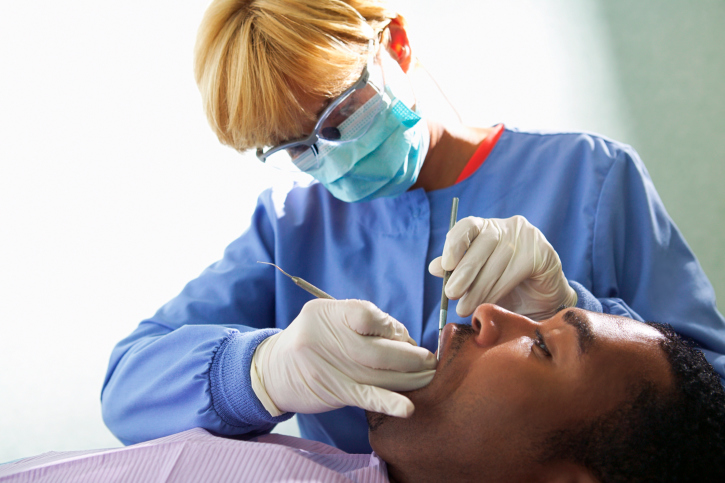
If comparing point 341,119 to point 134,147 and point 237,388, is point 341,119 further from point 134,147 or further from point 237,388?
point 134,147

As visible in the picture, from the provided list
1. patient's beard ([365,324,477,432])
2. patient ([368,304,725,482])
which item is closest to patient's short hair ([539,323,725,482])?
patient ([368,304,725,482])

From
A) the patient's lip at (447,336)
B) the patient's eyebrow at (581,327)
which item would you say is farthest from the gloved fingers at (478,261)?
the patient's eyebrow at (581,327)

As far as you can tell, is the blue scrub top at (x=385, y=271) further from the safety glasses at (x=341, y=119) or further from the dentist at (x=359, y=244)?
the safety glasses at (x=341, y=119)

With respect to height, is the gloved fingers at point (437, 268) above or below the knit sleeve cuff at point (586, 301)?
above

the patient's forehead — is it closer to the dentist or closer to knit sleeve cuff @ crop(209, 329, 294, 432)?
the dentist

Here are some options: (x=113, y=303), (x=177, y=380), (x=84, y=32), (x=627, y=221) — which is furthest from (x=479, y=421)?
(x=84, y=32)

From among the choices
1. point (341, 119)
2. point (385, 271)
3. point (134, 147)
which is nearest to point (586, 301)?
point (385, 271)

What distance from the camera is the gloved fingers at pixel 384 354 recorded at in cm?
96

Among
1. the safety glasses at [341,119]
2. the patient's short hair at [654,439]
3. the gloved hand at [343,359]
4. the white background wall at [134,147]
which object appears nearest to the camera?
the patient's short hair at [654,439]

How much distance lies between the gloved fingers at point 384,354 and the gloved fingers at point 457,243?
273mm

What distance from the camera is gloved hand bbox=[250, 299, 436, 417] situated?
0.96 m

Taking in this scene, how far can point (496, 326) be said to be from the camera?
1011 mm

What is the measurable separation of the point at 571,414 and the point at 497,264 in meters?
0.40

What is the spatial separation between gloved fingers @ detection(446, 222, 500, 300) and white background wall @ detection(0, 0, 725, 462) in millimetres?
1229
